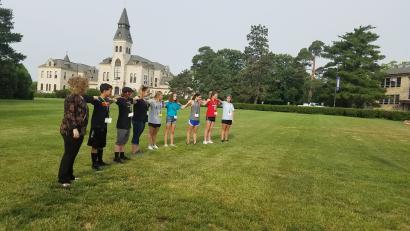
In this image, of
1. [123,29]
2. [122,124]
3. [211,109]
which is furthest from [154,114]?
[123,29]

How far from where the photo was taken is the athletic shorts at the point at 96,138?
28.2 ft

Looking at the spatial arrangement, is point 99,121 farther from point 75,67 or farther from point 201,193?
point 75,67

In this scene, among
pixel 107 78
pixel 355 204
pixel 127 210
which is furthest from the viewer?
pixel 107 78

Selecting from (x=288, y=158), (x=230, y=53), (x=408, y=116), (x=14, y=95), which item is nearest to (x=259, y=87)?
(x=230, y=53)

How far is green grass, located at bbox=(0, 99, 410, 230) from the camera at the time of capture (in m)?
5.46

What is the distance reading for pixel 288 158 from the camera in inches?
471

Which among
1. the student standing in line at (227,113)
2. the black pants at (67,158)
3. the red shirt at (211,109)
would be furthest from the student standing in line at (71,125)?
the student standing in line at (227,113)

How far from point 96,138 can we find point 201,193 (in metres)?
2.93

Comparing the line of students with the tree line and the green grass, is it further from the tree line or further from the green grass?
the tree line

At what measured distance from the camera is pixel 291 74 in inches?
3494

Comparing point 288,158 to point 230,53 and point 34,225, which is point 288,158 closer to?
point 34,225

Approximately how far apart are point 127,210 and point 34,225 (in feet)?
4.09

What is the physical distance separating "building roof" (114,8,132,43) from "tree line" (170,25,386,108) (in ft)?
87.9

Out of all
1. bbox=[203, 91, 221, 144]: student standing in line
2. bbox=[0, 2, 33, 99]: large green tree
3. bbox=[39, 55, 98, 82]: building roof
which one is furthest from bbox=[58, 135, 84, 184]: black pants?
bbox=[39, 55, 98, 82]: building roof
